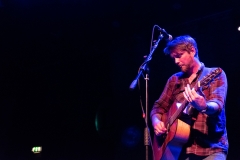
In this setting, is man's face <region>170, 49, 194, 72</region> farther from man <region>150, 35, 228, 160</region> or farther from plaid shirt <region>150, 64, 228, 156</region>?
plaid shirt <region>150, 64, 228, 156</region>

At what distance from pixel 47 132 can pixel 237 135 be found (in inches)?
217

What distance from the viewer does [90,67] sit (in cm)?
829

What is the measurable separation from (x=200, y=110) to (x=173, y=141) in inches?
18.3

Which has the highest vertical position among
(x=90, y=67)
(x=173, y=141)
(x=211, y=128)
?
(x=90, y=67)

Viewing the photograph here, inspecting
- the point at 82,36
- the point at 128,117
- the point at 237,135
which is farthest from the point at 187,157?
the point at 82,36

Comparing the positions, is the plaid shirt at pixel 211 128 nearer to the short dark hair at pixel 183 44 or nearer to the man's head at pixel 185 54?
the man's head at pixel 185 54

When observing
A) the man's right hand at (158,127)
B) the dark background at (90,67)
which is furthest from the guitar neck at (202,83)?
the dark background at (90,67)

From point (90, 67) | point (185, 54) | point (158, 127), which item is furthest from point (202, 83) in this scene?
point (90, 67)

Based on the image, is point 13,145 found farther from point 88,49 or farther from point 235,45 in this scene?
point 235,45

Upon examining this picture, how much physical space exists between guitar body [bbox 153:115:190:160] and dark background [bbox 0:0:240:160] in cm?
253

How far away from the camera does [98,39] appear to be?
290 inches

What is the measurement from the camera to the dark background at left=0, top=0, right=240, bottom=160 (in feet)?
18.6

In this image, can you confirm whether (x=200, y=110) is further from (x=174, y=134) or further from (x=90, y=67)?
(x=90, y=67)

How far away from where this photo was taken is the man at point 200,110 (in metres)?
2.28
